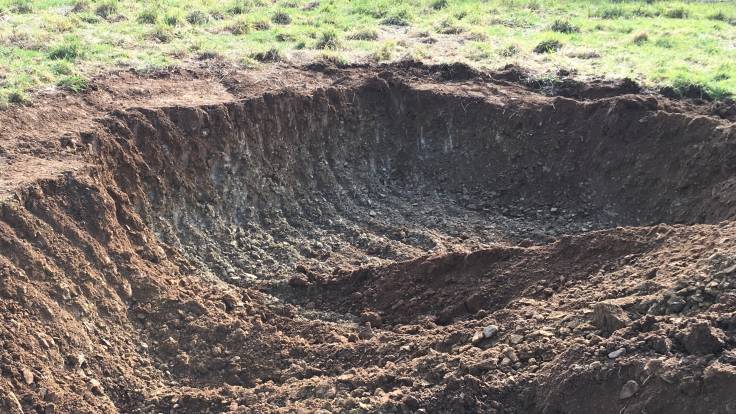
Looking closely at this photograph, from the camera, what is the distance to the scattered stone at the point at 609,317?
7680 mm

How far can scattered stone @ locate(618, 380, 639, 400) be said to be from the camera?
7035mm

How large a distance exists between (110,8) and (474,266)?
469 inches

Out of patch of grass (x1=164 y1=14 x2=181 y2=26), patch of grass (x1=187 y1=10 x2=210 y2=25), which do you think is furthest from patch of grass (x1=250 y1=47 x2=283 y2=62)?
patch of grass (x1=187 y1=10 x2=210 y2=25)

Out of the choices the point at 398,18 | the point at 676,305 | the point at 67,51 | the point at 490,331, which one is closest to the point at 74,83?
the point at 67,51

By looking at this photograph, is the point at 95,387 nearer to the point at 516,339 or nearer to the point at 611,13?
the point at 516,339

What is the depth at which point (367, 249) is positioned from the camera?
1248cm

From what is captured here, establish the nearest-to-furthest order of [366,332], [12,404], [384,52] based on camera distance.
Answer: [12,404] < [366,332] < [384,52]

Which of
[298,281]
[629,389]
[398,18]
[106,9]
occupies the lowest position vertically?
[298,281]

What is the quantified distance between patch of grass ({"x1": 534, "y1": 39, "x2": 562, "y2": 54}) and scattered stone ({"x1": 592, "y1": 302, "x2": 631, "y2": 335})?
10022 millimetres

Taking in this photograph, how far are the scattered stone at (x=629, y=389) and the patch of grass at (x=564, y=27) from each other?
43.4 ft

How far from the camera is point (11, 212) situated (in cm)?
920

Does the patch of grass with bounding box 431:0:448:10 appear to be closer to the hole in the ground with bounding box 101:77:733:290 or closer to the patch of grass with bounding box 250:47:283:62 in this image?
the patch of grass with bounding box 250:47:283:62

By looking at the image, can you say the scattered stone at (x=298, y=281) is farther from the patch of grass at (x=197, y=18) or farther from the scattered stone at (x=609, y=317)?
the patch of grass at (x=197, y=18)

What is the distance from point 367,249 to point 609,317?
17.4 feet
